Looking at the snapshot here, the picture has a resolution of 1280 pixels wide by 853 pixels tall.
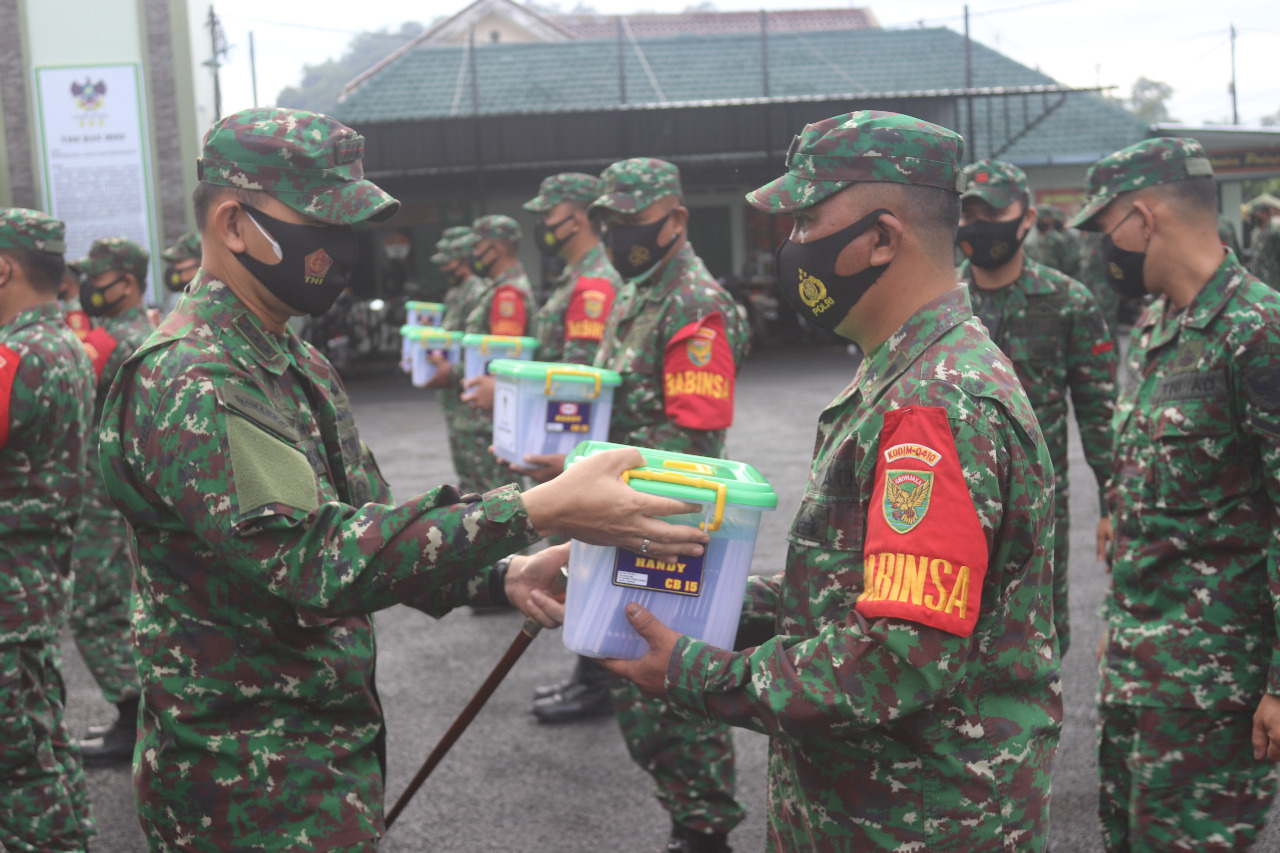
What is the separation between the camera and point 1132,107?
6312 cm

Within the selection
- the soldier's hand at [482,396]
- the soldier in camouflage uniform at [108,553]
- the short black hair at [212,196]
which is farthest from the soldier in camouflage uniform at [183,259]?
the short black hair at [212,196]

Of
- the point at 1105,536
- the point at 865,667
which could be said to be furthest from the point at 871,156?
the point at 1105,536

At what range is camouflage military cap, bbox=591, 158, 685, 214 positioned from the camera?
14.5 feet

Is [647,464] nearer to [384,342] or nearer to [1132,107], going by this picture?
[384,342]

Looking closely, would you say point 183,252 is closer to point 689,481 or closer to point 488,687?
point 488,687

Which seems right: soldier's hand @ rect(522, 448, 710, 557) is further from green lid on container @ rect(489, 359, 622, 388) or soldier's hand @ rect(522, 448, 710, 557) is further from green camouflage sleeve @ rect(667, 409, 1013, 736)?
green lid on container @ rect(489, 359, 622, 388)

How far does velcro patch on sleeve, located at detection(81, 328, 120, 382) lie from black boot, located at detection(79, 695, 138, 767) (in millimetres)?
1814

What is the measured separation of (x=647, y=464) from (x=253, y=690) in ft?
2.96

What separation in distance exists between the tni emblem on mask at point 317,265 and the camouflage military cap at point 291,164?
0.10 m

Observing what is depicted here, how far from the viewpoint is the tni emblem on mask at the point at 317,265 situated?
2.30 meters

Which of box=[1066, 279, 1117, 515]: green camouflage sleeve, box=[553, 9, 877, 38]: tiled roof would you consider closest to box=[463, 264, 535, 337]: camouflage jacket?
box=[1066, 279, 1117, 515]: green camouflage sleeve

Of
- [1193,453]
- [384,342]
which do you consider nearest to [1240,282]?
[1193,453]

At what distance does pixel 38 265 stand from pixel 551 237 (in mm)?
3058

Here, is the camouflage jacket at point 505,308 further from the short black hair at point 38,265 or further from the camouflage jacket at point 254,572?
the camouflage jacket at point 254,572
